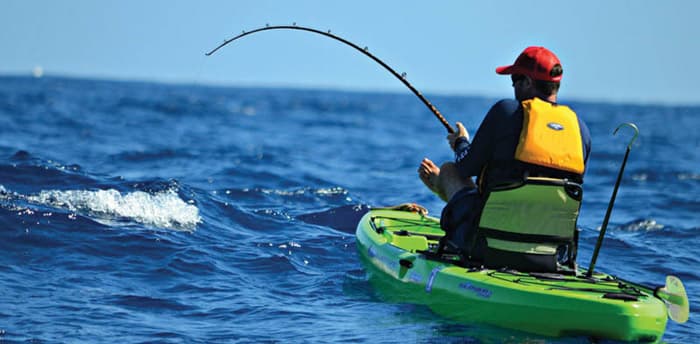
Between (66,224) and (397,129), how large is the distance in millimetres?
27182

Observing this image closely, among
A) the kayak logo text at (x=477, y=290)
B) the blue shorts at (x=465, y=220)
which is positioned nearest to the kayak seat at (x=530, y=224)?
the blue shorts at (x=465, y=220)

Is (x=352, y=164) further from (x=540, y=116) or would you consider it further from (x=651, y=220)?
(x=540, y=116)

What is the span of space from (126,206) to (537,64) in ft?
18.5

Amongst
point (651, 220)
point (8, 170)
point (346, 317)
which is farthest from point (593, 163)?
point (346, 317)

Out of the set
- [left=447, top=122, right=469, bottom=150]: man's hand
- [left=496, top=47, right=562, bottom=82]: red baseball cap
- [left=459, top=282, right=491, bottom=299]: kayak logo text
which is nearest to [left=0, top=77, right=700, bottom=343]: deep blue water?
[left=459, top=282, right=491, bottom=299]: kayak logo text

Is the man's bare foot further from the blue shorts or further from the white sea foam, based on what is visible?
the white sea foam

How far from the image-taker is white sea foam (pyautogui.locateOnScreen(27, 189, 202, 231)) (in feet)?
32.8

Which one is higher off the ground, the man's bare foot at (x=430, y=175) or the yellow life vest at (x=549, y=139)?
the yellow life vest at (x=549, y=139)

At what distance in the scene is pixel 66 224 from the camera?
9.41 meters

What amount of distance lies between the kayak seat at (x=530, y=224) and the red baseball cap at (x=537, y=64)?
71 centimetres

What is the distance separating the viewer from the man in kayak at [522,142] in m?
6.22

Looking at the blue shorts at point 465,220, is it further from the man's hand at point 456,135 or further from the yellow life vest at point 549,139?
the yellow life vest at point 549,139

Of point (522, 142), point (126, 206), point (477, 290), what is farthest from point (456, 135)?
point (126, 206)

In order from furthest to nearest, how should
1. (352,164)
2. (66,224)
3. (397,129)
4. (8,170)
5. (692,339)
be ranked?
1. (397,129)
2. (352,164)
3. (8,170)
4. (66,224)
5. (692,339)
